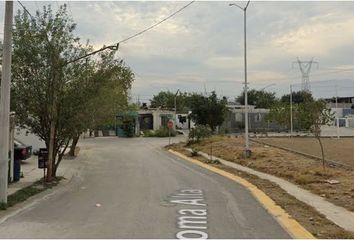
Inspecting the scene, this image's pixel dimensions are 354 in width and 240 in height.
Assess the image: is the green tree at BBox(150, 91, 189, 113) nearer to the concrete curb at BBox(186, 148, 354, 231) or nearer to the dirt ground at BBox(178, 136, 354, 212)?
the dirt ground at BBox(178, 136, 354, 212)

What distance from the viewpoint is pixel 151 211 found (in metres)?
12.2

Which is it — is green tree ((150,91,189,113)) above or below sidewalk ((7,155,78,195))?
above

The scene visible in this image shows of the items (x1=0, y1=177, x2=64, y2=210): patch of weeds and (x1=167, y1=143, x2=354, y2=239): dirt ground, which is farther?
(x1=0, y1=177, x2=64, y2=210): patch of weeds

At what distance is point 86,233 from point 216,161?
68.4ft

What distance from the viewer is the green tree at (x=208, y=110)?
169 ft

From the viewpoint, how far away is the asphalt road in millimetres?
9695

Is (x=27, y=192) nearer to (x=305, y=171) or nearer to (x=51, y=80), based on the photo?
(x=51, y=80)

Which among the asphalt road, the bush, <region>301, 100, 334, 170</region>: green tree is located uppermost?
<region>301, 100, 334, 170</region>: green tree

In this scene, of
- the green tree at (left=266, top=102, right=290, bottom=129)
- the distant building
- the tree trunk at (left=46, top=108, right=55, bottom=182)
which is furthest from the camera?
the distant building

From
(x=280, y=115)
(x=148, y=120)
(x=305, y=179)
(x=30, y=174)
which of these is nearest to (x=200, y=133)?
(x=280, y=115)

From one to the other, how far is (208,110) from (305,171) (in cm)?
3091

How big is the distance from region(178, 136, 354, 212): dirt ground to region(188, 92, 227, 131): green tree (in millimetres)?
16394

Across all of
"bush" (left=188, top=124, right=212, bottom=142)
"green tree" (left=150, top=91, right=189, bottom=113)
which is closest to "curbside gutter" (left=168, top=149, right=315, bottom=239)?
"bush" (left=188, top=124, right=212, bottom=142)

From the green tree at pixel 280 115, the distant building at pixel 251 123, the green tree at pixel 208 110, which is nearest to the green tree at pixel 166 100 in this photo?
the distant building at pixel 251 123
